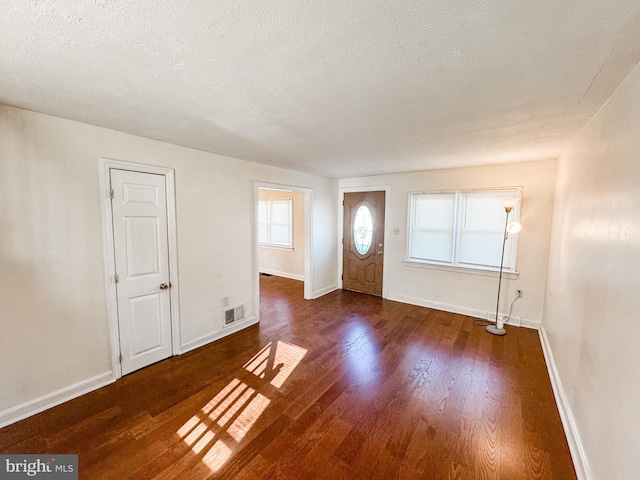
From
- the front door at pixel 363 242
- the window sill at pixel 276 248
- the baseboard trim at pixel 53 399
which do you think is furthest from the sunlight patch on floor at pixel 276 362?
the window sill at pixel 276 248

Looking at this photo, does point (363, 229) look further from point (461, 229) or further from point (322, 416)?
point (322, 416)

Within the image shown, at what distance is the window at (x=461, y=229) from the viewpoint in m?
3.90

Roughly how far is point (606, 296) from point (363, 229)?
3.95 m

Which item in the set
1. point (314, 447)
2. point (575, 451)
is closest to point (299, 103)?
point (314, 447)

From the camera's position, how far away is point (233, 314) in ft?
11.9

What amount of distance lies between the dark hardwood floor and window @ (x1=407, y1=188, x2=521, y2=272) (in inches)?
49.9

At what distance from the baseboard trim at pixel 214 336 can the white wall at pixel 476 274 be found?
267 centimetres

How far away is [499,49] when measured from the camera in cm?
120

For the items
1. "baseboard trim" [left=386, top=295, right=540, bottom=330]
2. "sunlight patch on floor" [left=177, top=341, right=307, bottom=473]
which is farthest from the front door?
"sunlight patch on floor" [left=177, top=341, right=307, bottom=473]

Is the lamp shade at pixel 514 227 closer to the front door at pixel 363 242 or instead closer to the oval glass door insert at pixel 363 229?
the front door at pixel 363 242

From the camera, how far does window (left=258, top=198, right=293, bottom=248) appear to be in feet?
21.5

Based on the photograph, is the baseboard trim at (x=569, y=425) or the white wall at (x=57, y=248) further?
the white wall at (x=57, y=248)

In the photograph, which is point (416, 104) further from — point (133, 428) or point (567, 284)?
point (133, 428)

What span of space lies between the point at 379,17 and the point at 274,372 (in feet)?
9.50
